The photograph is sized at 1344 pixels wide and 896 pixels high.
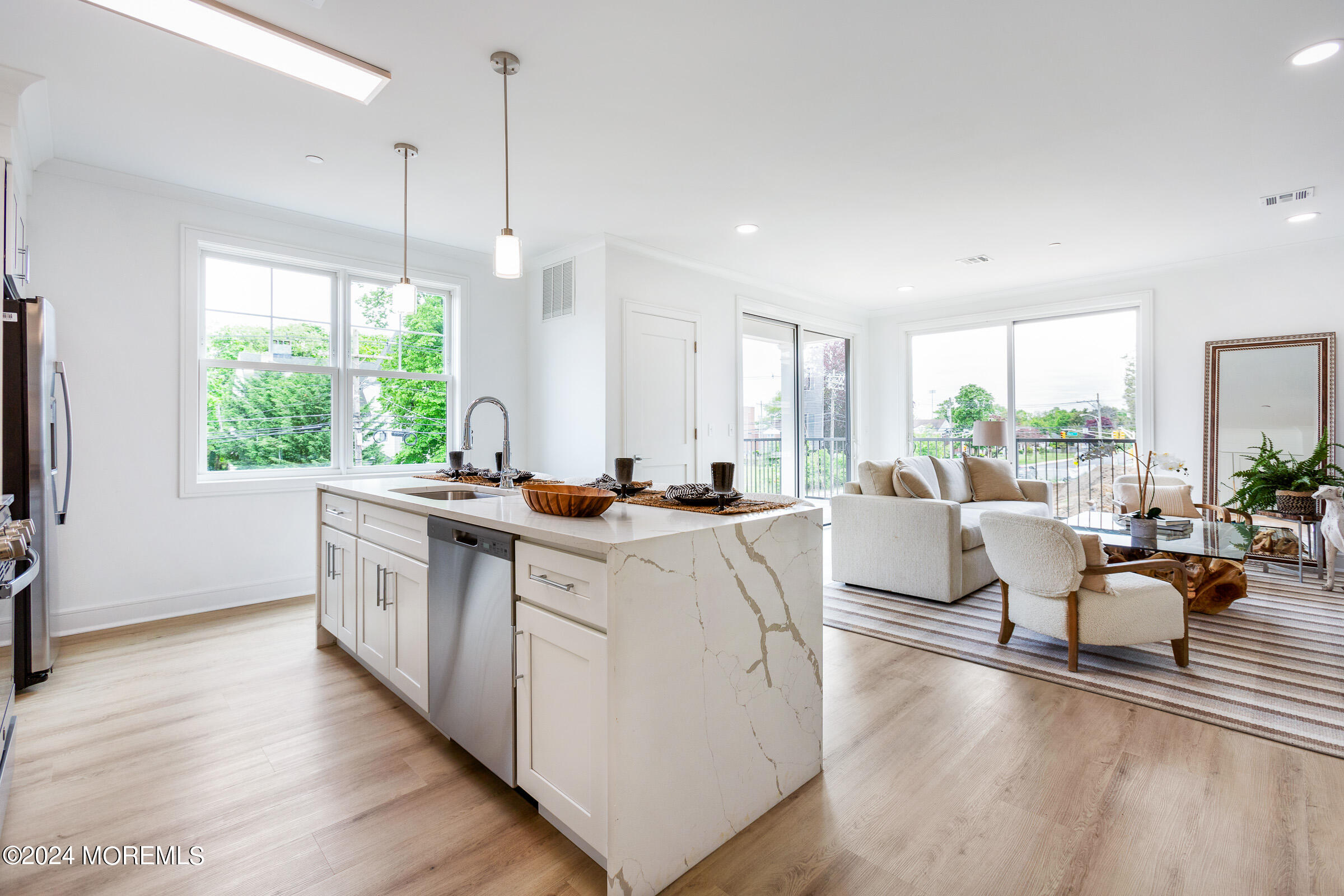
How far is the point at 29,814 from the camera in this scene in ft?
5.80

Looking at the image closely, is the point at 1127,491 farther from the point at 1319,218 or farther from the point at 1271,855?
the point at 1271,855

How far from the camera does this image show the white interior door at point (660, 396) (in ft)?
15.4

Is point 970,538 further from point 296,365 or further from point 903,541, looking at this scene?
point 296,365

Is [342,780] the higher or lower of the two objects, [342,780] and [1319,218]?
the lower

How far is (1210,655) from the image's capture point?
9.60 feet

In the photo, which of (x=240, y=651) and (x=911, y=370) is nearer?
(x=240, y=651)

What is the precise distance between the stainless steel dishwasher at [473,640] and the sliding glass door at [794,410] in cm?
386

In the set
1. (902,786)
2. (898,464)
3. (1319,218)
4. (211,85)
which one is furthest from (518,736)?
(1319,218)

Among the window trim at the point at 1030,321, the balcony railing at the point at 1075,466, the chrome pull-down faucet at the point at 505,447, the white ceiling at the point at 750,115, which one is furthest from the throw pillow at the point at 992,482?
the chrome pull-down faucet at the point at 505,447

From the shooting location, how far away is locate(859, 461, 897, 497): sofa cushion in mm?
4133

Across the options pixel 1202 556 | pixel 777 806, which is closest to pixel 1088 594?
pixel 1202 556

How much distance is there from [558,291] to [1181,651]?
4.46m

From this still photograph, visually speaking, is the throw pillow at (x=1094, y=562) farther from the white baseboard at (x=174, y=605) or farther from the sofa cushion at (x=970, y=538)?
the white baseboard at (x=174, y=605)

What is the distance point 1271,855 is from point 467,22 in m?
3.50
